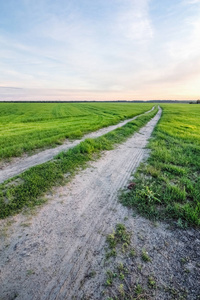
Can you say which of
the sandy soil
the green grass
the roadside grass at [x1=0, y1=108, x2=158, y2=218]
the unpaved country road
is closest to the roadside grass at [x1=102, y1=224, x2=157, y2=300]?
the sandy soil

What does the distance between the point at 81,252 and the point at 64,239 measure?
448 mm

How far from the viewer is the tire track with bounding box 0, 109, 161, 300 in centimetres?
224

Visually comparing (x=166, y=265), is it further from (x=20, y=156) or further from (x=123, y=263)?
(x=20, y=156)

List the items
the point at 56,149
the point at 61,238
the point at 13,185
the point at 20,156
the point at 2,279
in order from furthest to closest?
the point at 56,149
the point at 20,156
the point at 13,185
the point at 61,238
the point at 2,279

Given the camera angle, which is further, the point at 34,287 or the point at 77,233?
the point at 77,233

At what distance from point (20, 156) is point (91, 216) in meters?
5.02

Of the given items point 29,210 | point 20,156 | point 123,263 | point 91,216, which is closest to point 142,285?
point 123,263

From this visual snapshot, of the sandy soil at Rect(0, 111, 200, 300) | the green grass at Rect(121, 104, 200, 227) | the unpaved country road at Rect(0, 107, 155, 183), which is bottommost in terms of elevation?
the sandy soil at Rect(0, 111, 200, 300)

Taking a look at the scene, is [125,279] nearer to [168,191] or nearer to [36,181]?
[168,191]

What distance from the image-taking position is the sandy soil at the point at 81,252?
220 cm

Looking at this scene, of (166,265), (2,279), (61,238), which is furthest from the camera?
(61,238)

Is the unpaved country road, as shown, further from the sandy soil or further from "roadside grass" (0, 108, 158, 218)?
the sandy soil

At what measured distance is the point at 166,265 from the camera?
249cm

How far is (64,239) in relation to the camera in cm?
298
